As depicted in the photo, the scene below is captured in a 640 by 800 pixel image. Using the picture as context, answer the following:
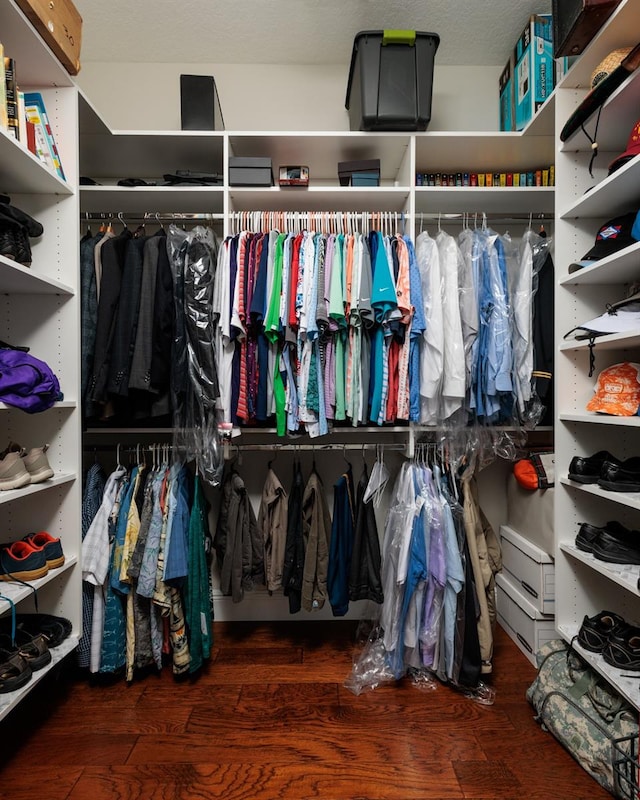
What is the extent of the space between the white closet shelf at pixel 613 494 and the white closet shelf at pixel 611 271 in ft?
2.39

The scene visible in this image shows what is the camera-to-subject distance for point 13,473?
128 centimetres

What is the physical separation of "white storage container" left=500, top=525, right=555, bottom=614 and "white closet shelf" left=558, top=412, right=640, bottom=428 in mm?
646

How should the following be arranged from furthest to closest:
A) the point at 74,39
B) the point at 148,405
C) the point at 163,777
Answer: the point at 148,405
the point at 74,39
the point at 163,777

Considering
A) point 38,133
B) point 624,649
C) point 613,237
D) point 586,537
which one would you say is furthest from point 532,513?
point 38,133

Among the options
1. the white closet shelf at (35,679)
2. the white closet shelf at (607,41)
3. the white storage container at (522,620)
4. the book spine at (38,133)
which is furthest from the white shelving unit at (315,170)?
the white storage container at (522,620)

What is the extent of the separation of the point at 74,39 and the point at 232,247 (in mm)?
899

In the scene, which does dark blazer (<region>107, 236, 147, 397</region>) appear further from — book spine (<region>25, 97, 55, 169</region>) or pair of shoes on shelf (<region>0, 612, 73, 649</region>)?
pair of shoes on shelf (<region>0, 612, 73, 649</region>)

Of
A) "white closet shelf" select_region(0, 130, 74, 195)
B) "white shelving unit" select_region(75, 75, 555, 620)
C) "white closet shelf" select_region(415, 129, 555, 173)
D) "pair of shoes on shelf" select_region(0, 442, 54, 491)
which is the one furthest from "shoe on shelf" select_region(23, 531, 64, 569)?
"white closet shelf" select_region(415, 129, 555, 173)

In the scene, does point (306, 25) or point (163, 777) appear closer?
point (163, 777)

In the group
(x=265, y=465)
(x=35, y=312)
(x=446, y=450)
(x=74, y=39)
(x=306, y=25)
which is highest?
(x=306, y=25)

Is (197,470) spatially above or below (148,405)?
below

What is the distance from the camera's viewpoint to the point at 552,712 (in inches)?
54.1

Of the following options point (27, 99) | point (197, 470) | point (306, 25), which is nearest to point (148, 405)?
point (197, 470)

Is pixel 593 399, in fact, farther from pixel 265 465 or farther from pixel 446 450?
pixel 265 465
